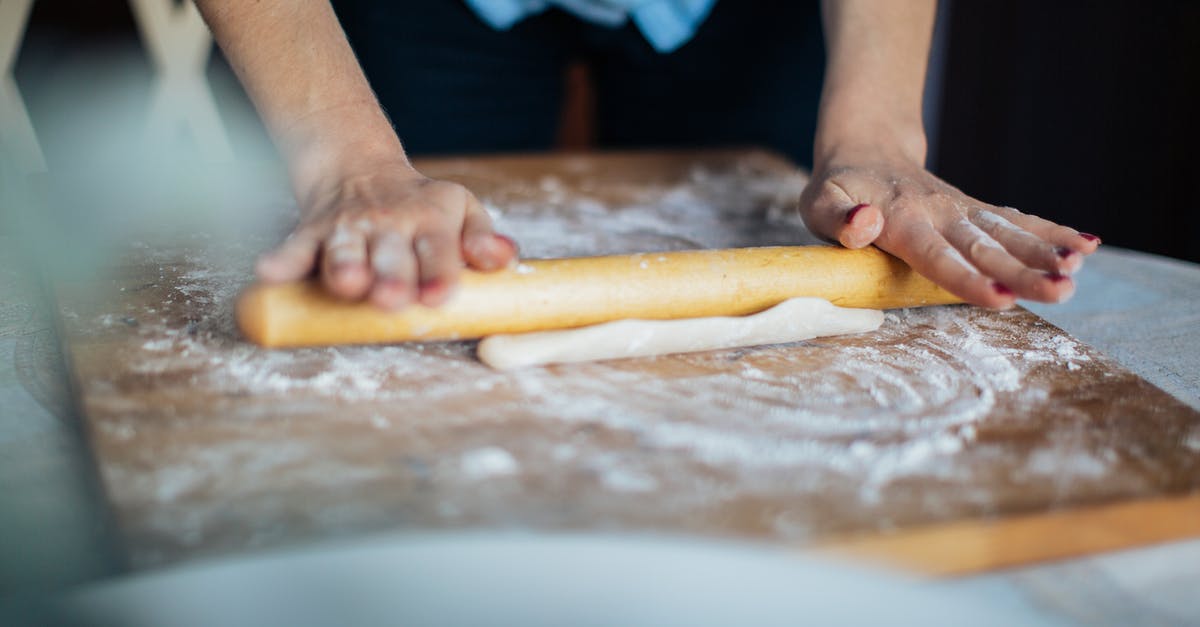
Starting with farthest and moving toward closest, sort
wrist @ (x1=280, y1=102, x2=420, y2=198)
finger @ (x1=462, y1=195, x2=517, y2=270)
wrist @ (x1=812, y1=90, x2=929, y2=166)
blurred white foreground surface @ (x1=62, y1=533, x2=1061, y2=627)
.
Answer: wrist @ (x1=812, y1=90, x2=929, y2=166) → wrist @ (x1=280, y1=102, x2=420, y2=198) → finger @ (x1=462, y1=195, x2=517, y2=270) → blurred white foreground surface @ (x1=62, y1=533, x2=1061, y2=627)

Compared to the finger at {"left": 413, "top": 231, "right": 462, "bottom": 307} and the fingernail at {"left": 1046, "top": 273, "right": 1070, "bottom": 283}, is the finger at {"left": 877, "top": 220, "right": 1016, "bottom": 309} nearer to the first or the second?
the fingernail at {"left": 1046, "top": 273, "right": 1070, "bottom": 283}

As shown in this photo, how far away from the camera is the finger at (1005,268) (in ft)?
2.91

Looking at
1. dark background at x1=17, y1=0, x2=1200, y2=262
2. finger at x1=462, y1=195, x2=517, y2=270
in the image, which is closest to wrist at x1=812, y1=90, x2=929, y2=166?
finger at x1=462, y1=195, x2=517, y2=270

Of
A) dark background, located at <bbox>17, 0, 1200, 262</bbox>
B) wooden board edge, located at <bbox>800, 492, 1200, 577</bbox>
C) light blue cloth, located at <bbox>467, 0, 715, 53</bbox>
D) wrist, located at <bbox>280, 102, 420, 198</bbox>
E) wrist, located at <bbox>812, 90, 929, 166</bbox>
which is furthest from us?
dark background, located at <bbox>17, 0, 1200, 262</bbox>

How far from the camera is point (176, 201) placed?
142 cm

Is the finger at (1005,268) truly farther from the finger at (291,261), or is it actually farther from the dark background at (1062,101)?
the dark background at (1062,101)

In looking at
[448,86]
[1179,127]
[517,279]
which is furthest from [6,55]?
[1179,127]

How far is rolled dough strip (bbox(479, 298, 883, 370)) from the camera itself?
874 millimetres

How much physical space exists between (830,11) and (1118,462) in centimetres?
93

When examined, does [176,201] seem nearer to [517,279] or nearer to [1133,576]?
[517,279]

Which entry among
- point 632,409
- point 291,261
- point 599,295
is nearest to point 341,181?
point 291,261

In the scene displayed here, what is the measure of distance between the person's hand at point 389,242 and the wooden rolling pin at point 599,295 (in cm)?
3

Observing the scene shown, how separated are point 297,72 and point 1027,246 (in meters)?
0.90

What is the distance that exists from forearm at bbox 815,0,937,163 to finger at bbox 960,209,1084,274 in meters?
0.26
